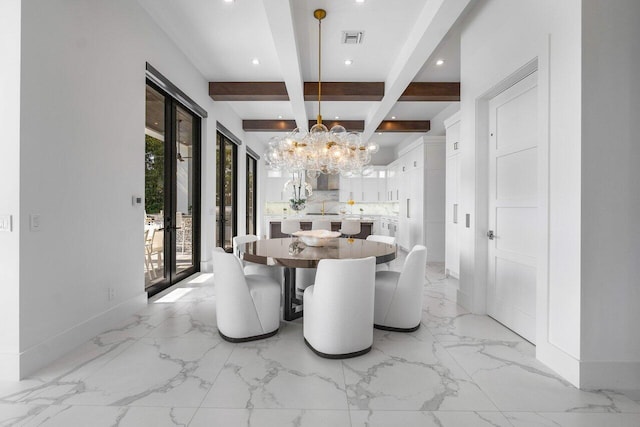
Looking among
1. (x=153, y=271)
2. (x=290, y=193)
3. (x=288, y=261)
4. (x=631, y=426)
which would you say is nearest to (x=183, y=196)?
(x=153, y=271)

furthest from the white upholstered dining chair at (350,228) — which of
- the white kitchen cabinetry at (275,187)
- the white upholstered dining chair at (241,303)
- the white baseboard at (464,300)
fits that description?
the white kitchen cabinetry at (275,187)

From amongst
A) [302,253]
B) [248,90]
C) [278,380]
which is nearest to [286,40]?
[248,90]

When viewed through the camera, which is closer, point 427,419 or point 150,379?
point 427,419

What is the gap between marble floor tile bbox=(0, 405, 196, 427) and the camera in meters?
1.56

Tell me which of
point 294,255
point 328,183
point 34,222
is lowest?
point 294,255

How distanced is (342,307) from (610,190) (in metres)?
1.76

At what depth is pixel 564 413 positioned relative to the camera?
167 centimetres

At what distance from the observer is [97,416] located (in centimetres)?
162

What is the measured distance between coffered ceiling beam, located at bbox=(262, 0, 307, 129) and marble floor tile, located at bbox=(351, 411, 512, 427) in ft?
9.87

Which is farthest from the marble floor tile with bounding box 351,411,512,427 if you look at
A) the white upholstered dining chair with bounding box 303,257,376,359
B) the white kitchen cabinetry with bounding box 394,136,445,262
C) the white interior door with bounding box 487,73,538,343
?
the white kitchen cabinetry with bounding box 394,136,445,262

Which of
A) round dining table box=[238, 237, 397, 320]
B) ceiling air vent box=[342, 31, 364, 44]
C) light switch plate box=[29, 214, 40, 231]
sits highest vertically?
ceiling air vent box=[342, 31, 364, 44]

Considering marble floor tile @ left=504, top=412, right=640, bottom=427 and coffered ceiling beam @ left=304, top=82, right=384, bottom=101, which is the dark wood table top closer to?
marble floor tile @ left=504, top=412, right=640, bottom=427

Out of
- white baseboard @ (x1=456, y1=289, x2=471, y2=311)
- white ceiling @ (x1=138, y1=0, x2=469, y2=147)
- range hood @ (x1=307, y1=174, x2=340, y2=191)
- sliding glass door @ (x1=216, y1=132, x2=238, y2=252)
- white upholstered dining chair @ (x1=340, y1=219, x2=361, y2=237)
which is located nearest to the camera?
white ceiling @ (x1=138, y1=0, x2=469, y2=147)

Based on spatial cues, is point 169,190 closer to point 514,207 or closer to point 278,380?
point 278,380
